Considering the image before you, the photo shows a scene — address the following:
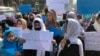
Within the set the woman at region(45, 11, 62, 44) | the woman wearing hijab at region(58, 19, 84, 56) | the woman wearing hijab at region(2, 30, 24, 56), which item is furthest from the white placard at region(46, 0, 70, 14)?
the woman wearing hijab at region(58, 19, 84, 56)

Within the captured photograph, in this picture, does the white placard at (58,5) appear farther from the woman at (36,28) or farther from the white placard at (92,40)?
the white placard at (92,40)

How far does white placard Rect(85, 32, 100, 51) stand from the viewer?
686 centimetres

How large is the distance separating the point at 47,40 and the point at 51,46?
12 cm

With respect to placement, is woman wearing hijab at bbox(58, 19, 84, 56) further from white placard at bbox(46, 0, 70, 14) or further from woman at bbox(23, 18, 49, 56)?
white placard at bbox(46, 0, 70, 14)

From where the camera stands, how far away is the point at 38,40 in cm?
695

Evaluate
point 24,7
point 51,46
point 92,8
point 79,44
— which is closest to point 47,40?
point 51,46

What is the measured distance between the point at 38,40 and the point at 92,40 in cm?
92

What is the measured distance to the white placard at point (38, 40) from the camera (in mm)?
6871

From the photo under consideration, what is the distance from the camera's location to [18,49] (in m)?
7.18

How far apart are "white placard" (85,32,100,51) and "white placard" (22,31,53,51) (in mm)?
614

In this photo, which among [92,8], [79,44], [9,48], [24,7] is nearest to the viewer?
[79,44]

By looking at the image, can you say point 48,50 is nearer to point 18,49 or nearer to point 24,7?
point 18,49

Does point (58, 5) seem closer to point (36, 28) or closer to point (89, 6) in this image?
point (89, 6)

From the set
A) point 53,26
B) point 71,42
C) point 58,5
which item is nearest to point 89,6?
point 58,5
